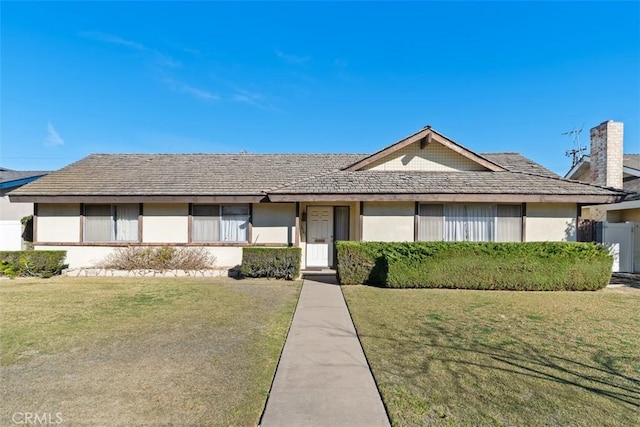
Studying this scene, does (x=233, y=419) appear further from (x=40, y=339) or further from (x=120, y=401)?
(x=40, y=339)

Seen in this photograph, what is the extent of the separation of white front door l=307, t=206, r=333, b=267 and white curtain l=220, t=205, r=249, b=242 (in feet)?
8.52

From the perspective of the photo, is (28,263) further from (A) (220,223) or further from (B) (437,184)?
(B) (437,184)

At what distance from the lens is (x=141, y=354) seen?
15.9ft

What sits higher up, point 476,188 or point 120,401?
point 476,188

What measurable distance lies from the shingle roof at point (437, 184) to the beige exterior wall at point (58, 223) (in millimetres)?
8345

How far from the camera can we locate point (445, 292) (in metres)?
9.56

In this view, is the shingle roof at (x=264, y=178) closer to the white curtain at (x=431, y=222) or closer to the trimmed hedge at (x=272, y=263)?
the white curtain at (x=431, y=222)

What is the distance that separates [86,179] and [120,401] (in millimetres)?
13384

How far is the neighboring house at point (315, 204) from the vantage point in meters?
11.7

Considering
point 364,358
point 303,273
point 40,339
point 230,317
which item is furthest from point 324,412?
point 303,273

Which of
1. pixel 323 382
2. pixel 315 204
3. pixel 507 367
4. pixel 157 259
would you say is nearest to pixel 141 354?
pixel 323 382

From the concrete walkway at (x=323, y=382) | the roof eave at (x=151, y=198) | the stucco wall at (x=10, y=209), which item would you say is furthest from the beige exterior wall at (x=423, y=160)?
the stucco wall at (x=10, y=209)

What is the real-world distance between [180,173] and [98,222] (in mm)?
3731

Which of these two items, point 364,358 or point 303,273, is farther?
point 303,273
